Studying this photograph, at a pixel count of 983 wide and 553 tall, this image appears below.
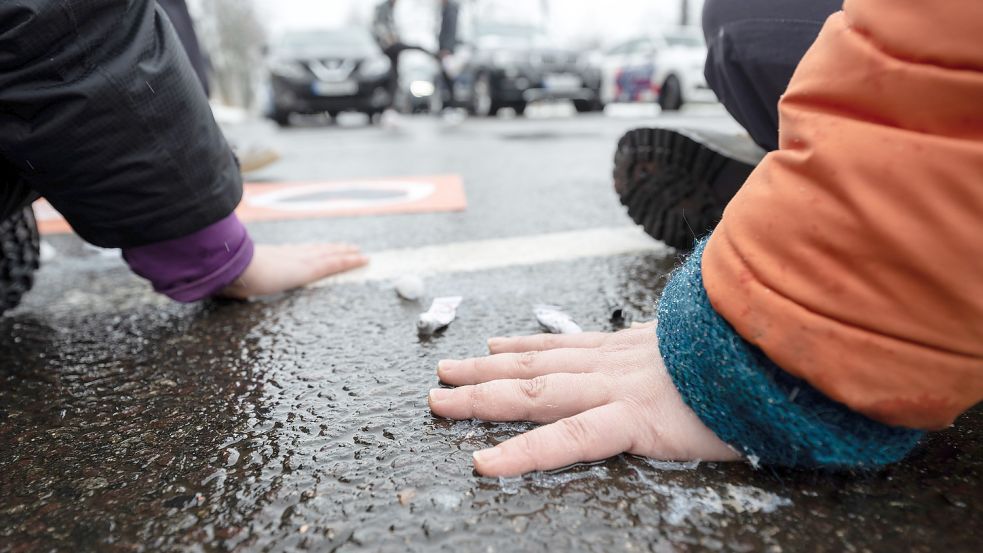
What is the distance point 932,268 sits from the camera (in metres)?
0.66

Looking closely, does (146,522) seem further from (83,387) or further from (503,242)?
(503,242)

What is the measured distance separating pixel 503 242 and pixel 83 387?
123cm

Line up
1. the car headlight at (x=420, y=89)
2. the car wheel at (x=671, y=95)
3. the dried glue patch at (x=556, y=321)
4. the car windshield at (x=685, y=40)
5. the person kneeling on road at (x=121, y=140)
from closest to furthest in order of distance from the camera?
the person kneeling on road at (x=121, y=140) → the dried glue patch at (x=556, y=321) → the car wheel at (x=671, y=95) → the car windshield at (x=685, y=40) → the car headlight at (x=420, y=89)

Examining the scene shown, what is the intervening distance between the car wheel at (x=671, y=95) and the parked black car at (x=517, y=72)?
1.09m

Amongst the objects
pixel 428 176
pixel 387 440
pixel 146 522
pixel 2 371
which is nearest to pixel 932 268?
pixel 387 440

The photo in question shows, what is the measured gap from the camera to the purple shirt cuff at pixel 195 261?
139 centimetres

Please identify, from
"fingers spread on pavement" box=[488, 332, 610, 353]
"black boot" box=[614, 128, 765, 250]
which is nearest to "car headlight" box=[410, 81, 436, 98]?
"black boot" box=[614, 128, 765, 250]

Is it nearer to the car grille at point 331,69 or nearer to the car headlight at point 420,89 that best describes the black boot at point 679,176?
the car grille at point 331,69

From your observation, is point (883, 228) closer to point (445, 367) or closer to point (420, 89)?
point (445, 367)

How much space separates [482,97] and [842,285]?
10726 millimetres

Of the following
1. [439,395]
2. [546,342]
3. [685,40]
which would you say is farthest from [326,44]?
[439,395]

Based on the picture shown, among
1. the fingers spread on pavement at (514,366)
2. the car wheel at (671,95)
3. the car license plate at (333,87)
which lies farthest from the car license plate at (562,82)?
the fingers spread on pavement at (514,366)

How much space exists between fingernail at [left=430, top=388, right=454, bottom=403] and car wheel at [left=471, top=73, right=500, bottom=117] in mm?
10300

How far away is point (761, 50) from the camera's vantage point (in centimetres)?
139
